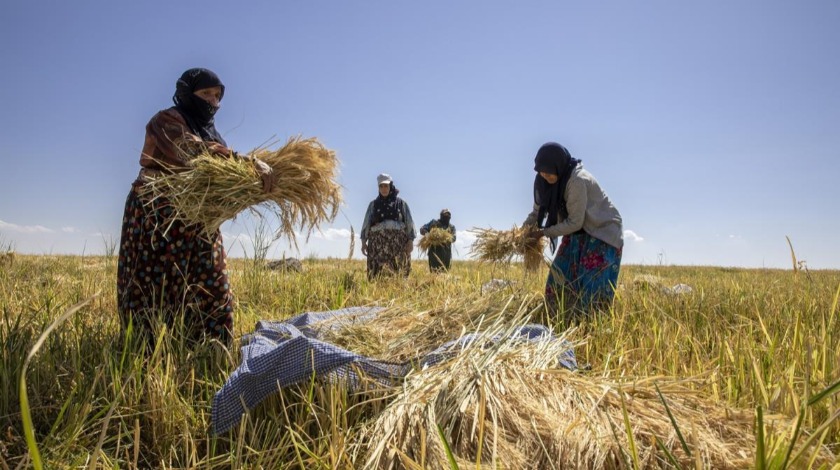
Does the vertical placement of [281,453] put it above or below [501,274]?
below

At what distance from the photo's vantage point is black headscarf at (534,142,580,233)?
13.3ft

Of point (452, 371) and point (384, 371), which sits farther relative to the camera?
point (384, 371)

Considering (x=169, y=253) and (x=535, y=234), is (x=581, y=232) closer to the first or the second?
(x=535, y=234)

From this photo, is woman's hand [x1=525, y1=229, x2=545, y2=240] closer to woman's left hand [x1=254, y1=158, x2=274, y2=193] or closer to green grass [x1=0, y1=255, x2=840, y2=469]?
green grass [x1=0, y1=255, x2=840, y2=469]

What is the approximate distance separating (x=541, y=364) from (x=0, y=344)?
2.52m

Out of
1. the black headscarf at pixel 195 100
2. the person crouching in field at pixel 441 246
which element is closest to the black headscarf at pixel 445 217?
the person crouching in field at pixel 441 246

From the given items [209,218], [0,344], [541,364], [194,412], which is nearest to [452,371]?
[541,364]

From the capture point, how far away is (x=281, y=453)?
1756 millimetres

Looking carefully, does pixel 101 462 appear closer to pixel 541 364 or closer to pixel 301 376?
pixel 301 376

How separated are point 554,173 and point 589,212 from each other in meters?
0.41

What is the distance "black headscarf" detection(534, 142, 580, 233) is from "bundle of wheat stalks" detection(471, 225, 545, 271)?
0.80 feet

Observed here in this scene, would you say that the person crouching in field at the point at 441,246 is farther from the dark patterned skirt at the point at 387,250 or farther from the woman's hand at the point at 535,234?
the woman's hand at the point at 535,234

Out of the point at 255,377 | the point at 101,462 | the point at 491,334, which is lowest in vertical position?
the point at 101,462

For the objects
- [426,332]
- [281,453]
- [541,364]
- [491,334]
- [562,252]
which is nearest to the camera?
[281,453]
